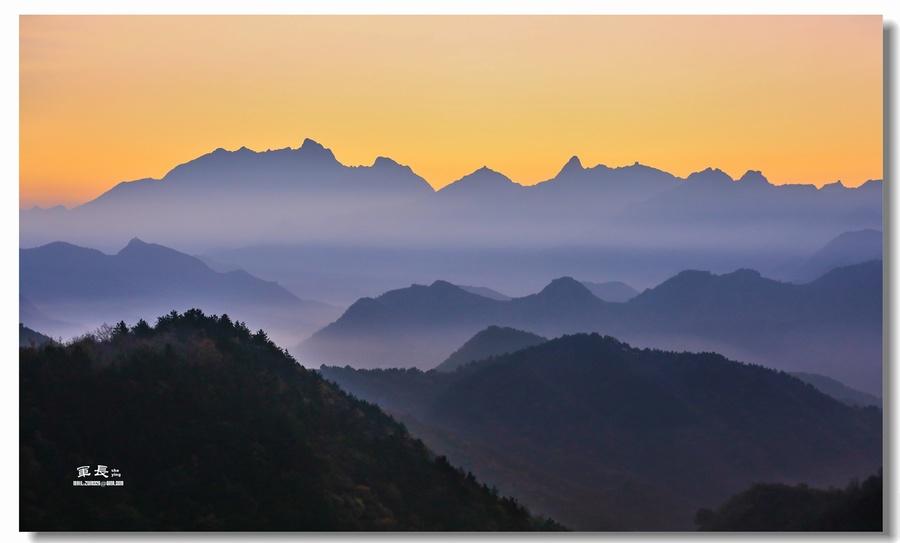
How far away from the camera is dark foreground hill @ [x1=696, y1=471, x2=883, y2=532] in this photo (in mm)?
18750

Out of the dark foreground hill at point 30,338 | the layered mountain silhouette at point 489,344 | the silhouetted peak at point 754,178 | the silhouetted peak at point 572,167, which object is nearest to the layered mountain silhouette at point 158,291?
the dark foreground hill at point 30,338

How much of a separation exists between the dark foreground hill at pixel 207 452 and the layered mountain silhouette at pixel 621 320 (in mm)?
5487

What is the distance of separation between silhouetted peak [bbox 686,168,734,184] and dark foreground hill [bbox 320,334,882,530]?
561cm

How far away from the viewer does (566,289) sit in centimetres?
2759

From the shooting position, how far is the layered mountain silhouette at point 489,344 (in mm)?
29062

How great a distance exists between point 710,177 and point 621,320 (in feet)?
18.1

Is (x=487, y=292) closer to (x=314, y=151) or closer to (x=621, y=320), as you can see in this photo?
(x=621, y=320)

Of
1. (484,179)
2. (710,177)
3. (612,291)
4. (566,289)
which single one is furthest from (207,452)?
(710,177)

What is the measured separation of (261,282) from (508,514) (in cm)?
991

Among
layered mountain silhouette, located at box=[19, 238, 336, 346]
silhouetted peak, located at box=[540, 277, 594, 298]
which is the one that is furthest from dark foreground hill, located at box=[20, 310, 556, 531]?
silhouetted peak, located at box=[540, 277, 594, 298]

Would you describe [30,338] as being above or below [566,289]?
below

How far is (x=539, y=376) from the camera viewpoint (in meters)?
29.0

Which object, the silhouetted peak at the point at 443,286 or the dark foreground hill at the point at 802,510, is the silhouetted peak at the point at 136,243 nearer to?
the silhouetted peak at the point at 443,286
